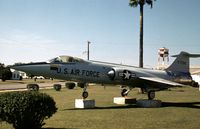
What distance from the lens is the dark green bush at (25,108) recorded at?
1132cm

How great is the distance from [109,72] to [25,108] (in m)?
14.0

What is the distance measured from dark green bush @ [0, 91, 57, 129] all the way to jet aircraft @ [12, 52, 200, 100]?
9.79 meters

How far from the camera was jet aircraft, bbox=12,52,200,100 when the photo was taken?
22266mm

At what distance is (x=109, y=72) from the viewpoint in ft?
81.6

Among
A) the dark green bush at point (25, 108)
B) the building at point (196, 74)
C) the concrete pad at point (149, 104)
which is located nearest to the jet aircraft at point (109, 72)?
the concrete pad at point (149, 104)

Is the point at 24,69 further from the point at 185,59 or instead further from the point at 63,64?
the point at 185,59

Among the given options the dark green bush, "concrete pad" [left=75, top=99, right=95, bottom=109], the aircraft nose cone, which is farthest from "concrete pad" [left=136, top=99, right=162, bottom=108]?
the dark green bush

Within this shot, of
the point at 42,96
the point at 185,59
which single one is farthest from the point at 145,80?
the point at 42,96

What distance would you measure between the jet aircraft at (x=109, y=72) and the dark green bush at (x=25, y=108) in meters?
9.79

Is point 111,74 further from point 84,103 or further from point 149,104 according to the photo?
point 84,103

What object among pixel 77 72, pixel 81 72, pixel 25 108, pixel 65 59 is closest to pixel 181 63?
pixel 81 72

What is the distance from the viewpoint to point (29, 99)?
11.5 m

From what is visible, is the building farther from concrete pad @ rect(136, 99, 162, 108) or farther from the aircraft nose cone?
concrete pad @ rect(136, 99, 162, 108)

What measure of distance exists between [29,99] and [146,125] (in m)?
5.54
